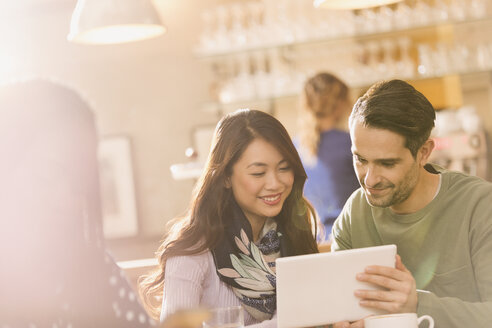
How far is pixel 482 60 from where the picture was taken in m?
4.29

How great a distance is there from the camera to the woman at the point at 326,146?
11.6 feet

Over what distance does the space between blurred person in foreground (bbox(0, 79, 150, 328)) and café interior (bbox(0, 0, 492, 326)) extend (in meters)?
2.40

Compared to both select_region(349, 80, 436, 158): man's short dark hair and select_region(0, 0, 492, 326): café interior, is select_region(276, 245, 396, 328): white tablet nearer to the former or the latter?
select_region(349, 80, 436, 158): man's short dark hair

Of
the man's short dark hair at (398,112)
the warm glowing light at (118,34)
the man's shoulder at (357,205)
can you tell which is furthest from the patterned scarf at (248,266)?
the warm glowing light at (118,34)

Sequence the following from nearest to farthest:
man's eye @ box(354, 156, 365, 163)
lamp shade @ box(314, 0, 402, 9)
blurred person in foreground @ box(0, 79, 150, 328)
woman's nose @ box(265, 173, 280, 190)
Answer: blurred person in foreground @ box(0, 79, 150, 328)
man's eye @ box(354, 156, 365, 163)
woman's nose @ box(265, 173, 280, 190)
lamp shade @ box(314, 0, 402, 9)

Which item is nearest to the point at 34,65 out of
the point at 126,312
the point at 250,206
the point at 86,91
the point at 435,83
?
the point at 86,91

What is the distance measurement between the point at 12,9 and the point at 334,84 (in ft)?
9.28

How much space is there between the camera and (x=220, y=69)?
478cm

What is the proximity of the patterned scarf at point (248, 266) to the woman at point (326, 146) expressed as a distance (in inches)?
56.5

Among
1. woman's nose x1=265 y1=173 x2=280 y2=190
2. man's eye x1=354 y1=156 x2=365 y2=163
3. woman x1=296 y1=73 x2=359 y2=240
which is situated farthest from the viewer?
woman x1=296 y1=73 x2=359 y2=240

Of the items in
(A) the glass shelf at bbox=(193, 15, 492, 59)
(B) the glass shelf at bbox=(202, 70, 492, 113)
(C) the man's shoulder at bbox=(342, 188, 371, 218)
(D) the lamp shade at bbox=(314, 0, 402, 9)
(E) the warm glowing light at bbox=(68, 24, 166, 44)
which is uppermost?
(A) the glass shelf at bbox=(193, 15, 492, 59)

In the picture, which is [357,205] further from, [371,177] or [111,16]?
[111,16]

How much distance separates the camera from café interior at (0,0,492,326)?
170 inches

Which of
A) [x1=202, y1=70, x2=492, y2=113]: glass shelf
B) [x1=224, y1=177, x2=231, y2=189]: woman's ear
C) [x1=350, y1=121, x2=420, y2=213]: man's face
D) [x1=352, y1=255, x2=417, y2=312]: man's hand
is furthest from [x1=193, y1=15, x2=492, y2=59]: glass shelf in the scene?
[x1=352, y1=255, x2=417, y2=312]: man's hand
